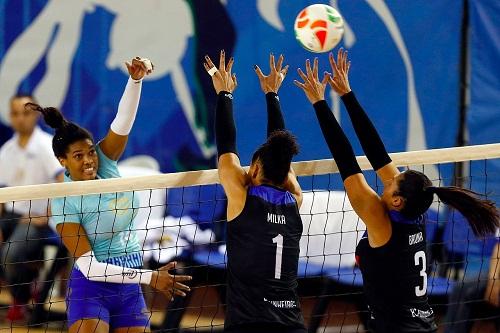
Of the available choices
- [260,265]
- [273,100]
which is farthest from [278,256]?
[273,100]

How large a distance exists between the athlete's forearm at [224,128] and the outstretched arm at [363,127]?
0.58m

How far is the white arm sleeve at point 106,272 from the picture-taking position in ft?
20.5

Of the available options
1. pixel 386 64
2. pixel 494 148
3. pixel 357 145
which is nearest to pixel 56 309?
pixel 357 145

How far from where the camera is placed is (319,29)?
22.3 feet

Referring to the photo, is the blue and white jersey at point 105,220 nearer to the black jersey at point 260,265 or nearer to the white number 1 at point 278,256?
the black jersey at point 260,265

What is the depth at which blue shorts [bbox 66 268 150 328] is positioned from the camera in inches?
245

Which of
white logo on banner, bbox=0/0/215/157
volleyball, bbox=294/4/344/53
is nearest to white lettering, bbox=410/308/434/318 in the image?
volleyball, bbox=294/4/344/53

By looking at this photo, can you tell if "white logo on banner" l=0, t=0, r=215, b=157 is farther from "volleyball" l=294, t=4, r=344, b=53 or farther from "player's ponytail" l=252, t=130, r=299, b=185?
"player's ponytail" l=252, t=130, r=299, b=185

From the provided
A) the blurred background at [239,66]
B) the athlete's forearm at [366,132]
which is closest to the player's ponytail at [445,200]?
the athlete's forearm at [366,132]

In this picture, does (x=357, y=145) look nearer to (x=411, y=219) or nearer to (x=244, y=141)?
(x=244, y=141)

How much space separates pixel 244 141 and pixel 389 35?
5.24 ft

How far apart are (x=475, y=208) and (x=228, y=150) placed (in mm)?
1322

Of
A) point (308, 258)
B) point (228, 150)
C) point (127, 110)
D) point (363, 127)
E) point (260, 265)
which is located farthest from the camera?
point (308, 258)

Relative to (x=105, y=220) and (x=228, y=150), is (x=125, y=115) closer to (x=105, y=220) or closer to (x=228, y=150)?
(x=105, y=220)
